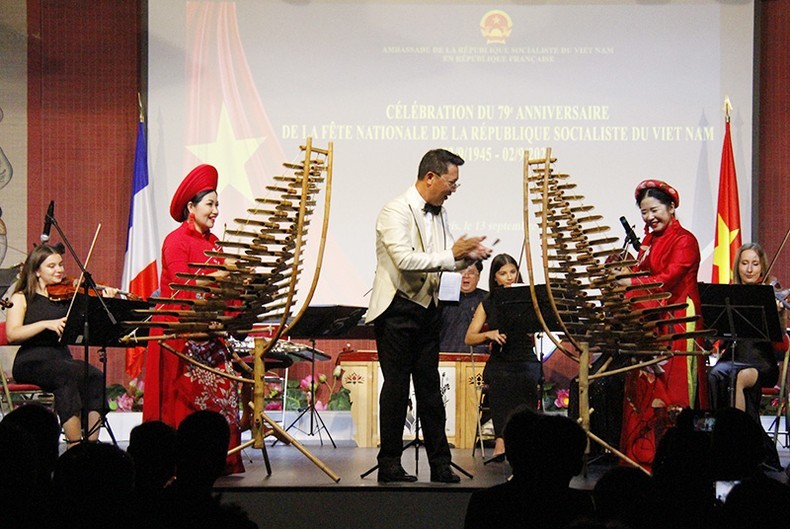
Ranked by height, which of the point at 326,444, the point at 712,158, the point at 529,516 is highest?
the point at 712,158

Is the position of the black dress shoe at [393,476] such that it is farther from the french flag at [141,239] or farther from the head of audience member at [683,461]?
the french flag at [141,239]

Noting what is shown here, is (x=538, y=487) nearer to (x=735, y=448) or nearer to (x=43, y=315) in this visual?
(x=735, y=448)

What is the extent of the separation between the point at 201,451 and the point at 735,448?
166 cm

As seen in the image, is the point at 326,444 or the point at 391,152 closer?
the point at 326,444

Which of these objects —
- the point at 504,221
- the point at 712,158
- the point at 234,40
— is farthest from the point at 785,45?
the point at 234,40

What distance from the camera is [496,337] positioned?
22.9 ft

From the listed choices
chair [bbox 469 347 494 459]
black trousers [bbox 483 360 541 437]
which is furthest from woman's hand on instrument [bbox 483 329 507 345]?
chair [bbox 469 347 494 459]

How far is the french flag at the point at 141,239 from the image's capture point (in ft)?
29.7

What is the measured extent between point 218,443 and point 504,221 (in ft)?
20.6

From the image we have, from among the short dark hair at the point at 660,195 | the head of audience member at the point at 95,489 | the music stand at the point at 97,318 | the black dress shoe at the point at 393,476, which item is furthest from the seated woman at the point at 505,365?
the head of audience member at the point at 95,489

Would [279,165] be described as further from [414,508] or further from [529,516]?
[529,516]

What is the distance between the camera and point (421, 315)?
17.7ft

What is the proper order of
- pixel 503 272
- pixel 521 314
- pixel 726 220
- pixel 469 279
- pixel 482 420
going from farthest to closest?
1. pixel 726 220
2. pixel 469 279
3. pixel 482 420
4. pixel 503 272
5. pixel 521 314

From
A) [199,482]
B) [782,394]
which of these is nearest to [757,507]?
[199,482]
